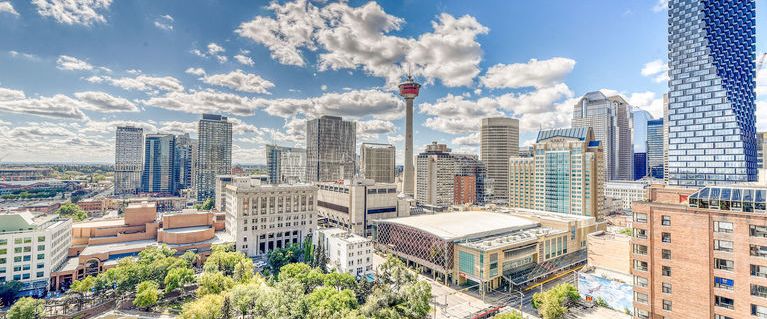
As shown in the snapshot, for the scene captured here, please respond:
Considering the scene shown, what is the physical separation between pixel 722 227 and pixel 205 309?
223 ft

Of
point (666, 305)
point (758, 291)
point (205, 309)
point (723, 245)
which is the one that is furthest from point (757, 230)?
point (205, 309)

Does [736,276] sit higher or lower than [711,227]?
lower

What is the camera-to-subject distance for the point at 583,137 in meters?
134

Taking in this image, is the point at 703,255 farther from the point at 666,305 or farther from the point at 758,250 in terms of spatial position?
the point at 666,305

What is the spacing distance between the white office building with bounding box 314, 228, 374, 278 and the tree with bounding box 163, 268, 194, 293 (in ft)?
101

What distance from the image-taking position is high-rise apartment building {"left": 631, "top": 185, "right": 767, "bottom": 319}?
34.1 metres

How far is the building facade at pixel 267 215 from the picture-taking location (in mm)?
103375

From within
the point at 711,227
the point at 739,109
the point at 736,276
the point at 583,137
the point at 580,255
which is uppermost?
the point at 739,109

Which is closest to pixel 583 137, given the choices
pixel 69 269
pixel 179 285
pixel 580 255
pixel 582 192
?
pixel 582 192

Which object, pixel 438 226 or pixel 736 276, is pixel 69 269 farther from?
pixel 736 276

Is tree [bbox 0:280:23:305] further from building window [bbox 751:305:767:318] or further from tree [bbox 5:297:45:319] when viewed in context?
building window [bbox 751:305:767:318]

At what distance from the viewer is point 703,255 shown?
36.5m

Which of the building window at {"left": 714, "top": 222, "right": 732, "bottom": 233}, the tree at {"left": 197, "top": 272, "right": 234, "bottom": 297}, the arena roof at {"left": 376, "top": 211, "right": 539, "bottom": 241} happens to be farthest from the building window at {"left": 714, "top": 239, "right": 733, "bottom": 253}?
the tree at {"left": 197, "top": 272, "right": 234, "bottom": 297}

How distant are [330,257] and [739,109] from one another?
16499 centimetres
